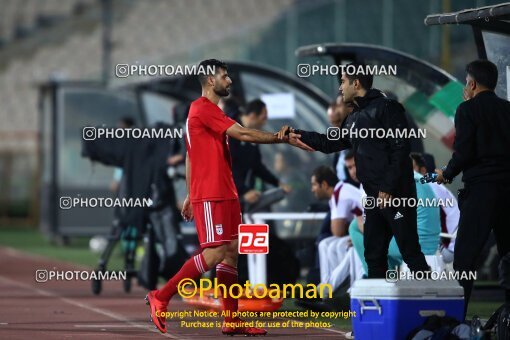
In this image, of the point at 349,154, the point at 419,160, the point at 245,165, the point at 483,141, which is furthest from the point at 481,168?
the point at 245,165

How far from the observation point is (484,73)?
10328mm

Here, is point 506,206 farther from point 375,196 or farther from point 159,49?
point 159,49

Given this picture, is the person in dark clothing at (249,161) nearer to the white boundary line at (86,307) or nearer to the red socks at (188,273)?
the white boundary line at (86,307)

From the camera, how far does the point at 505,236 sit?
10.3 metres

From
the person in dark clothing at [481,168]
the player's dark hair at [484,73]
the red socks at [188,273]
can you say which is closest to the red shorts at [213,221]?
the red socks at [188,273]

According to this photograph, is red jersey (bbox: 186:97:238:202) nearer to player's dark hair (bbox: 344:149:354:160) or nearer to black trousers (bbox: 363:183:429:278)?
black trousers (bbox: 363:183:429:278)

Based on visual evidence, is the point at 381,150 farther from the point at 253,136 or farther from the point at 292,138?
the point at 253,136

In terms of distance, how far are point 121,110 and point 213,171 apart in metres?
19.4

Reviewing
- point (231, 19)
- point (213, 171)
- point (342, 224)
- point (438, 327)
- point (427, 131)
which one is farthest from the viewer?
point (231, 19)

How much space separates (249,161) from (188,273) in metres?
4.37

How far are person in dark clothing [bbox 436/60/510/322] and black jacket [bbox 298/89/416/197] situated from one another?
1.14 ft

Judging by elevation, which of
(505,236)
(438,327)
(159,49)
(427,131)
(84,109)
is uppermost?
(159,49)

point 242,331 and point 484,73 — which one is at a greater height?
point 484,73

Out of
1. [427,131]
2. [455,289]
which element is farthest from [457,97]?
[455,289]
